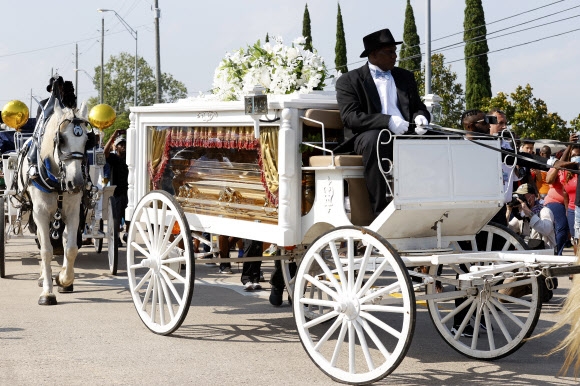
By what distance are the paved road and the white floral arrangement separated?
220cm

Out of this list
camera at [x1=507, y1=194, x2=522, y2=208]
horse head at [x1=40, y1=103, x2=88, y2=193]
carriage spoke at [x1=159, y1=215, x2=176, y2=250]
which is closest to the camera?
carriage spoke at [x1=159, y1=215, x2=176, y2=250]

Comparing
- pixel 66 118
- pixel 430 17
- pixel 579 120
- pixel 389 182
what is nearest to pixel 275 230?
pixel 389 182

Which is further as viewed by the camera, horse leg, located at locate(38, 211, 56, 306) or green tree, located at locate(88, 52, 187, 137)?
green tree, located at locate(88, 52, 187, 137)

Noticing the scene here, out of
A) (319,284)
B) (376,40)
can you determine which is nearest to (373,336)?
(319,284)

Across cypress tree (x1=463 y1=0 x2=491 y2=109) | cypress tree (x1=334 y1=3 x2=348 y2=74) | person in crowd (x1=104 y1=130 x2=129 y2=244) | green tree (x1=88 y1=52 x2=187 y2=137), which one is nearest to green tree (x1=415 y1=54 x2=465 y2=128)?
cypress tree (x1=463 y1=0 x2=491 y2=109)

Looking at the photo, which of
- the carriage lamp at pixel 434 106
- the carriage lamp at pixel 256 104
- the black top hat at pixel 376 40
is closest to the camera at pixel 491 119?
the carriage lamp at pixel 434 106

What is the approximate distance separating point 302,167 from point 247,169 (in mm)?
811

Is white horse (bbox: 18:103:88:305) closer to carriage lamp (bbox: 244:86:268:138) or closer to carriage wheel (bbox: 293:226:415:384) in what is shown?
carriage lamp (bbox: 244:86:268:138)

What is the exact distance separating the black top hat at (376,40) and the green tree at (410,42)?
37.2m

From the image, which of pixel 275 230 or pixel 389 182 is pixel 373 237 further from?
pixel 275 230

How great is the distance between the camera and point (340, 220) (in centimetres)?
674

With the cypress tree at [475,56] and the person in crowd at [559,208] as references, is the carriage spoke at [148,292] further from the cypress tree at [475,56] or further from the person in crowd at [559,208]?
the cypress tree at [475,56]

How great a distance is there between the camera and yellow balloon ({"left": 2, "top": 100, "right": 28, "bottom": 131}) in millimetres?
12899

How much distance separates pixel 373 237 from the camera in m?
6.07
